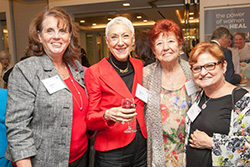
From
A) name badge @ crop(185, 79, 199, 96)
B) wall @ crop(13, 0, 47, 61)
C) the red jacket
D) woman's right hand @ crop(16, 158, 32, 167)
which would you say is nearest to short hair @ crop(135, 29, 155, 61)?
name badge @ crop(185, 79, 199, 96)

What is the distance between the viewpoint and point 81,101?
175 cm

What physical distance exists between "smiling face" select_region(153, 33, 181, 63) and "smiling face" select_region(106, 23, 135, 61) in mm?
276

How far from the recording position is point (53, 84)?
1603 mm

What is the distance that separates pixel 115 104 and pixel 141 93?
28 cm

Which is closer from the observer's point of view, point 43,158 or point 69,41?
point 43,158

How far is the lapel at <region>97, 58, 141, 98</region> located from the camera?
179 cm

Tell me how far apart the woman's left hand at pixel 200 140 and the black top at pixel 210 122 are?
0.12 ft

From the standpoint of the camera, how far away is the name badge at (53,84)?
61.5 inches

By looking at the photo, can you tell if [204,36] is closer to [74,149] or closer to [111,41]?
[111,41]

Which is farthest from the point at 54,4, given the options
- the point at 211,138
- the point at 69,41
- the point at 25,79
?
the point at 211,138

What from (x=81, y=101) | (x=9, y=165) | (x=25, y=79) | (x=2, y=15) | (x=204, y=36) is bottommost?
(x=9, y=165)

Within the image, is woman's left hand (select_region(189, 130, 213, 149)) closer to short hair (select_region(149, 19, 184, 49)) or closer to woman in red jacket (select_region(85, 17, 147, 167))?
woman in red jacket (select_region(85, 17, 147, 167))

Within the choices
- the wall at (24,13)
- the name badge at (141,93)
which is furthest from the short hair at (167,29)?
the wall at (24,13)

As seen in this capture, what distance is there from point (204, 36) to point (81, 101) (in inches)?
165
